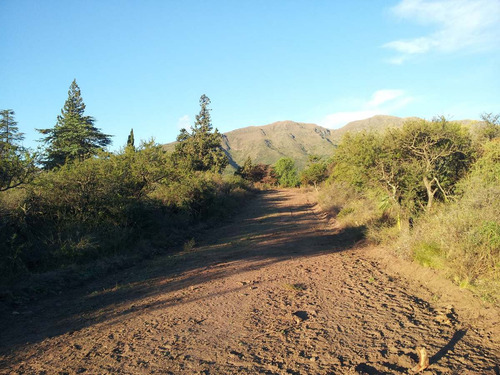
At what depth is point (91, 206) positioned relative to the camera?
11023 mm

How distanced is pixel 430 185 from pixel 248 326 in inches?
304

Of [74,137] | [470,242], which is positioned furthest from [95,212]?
[74,137]

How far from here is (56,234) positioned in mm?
9453

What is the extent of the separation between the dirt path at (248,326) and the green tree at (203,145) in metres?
27.5

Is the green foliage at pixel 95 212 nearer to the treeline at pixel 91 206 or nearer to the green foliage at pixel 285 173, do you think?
the treeline at pixel 91 206

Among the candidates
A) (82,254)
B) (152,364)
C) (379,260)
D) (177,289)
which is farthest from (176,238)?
(152,364)

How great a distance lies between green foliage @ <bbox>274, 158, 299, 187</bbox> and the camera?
219 feet

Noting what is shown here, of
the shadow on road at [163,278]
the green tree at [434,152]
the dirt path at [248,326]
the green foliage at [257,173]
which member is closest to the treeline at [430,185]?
the green tree at [434,152]

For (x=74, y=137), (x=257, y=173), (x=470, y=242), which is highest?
(x=74, y=137)

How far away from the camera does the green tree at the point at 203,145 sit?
36750 mm

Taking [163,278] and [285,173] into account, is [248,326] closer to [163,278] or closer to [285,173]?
[163,278]

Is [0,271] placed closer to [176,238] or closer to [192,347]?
[192,347]

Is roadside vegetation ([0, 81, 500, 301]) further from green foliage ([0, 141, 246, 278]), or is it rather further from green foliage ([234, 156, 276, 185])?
green foliage ([234, 156, 276, 185])

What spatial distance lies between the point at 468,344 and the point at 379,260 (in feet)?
15.5
